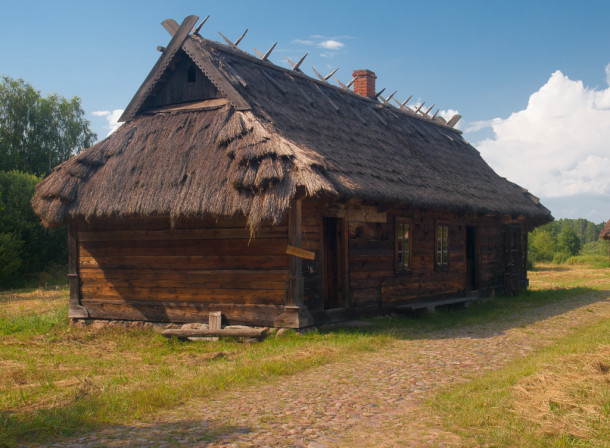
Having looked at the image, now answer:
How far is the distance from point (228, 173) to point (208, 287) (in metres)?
2.15

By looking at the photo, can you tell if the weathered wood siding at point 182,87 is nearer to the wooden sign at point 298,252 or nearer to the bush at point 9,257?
the wooden sign at point 298,252

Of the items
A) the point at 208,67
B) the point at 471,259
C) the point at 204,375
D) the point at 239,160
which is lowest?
the point at 204,375

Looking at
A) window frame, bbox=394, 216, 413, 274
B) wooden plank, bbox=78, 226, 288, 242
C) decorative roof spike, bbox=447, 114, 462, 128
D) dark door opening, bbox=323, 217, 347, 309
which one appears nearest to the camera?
wooden plank, bbox=78, 226, 288, 242

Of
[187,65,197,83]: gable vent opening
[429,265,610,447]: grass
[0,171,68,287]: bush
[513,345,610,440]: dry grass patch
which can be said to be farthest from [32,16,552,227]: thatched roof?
[0,171,68,287]: bush

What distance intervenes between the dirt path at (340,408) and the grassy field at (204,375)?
0.28 metres

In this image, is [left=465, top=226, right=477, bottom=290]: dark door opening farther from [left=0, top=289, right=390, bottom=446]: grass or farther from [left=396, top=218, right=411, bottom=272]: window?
[left=0, top=289, right=390, bottom=446]: grass

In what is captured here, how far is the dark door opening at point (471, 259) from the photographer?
1616 cm

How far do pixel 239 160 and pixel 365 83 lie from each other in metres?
8.98

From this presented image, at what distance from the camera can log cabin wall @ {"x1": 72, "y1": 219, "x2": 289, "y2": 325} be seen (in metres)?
9.99

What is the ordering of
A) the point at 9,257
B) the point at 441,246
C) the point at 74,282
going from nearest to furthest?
the point at 74,282, the point at 441,246, the point at 9,257

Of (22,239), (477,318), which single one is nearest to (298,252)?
(477,318)

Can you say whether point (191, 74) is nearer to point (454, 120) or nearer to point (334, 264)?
point (334, 264)

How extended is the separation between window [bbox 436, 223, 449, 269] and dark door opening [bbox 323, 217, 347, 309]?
3.17 meters

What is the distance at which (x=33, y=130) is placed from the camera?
3681cm
